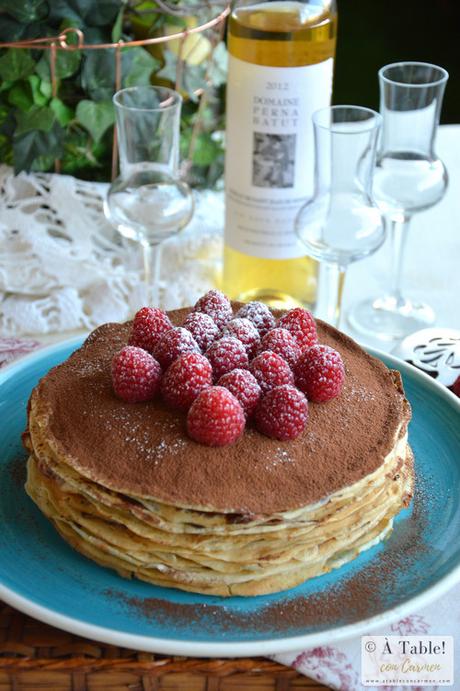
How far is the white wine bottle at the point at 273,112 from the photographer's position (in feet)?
6.17

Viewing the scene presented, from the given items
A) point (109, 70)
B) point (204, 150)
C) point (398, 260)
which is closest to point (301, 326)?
point (398, 260)

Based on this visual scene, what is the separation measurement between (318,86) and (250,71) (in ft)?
0.47

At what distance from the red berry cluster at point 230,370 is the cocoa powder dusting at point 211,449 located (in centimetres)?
2

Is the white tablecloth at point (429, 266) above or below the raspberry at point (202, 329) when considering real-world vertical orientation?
below

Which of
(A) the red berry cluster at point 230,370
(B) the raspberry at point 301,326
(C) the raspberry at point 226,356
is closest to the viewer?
(A) the red berry cluster at point 230,370

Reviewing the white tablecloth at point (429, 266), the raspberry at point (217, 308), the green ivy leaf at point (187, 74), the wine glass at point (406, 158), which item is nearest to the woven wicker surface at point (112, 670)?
the raspberry at point (217, 308)

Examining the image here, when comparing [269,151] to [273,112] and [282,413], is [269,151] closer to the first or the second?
[273,112]

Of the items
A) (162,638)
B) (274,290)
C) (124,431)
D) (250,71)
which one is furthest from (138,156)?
(162,638)

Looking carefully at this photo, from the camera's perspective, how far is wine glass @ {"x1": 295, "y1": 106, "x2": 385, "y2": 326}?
1.82 m

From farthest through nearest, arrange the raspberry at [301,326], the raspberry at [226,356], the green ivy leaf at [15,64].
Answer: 1. the green ivy leaf at [15,64]
2. the raspberry at [301,326]
3. the raspberry at [226,356]

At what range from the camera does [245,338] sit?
1.46 m

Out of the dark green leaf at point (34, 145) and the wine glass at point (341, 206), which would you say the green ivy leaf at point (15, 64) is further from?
the wine glass at point (341, 206)

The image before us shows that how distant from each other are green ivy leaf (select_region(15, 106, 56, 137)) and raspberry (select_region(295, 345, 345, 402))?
0.90 meters

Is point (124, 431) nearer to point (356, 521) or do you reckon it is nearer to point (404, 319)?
point (356, 521)
